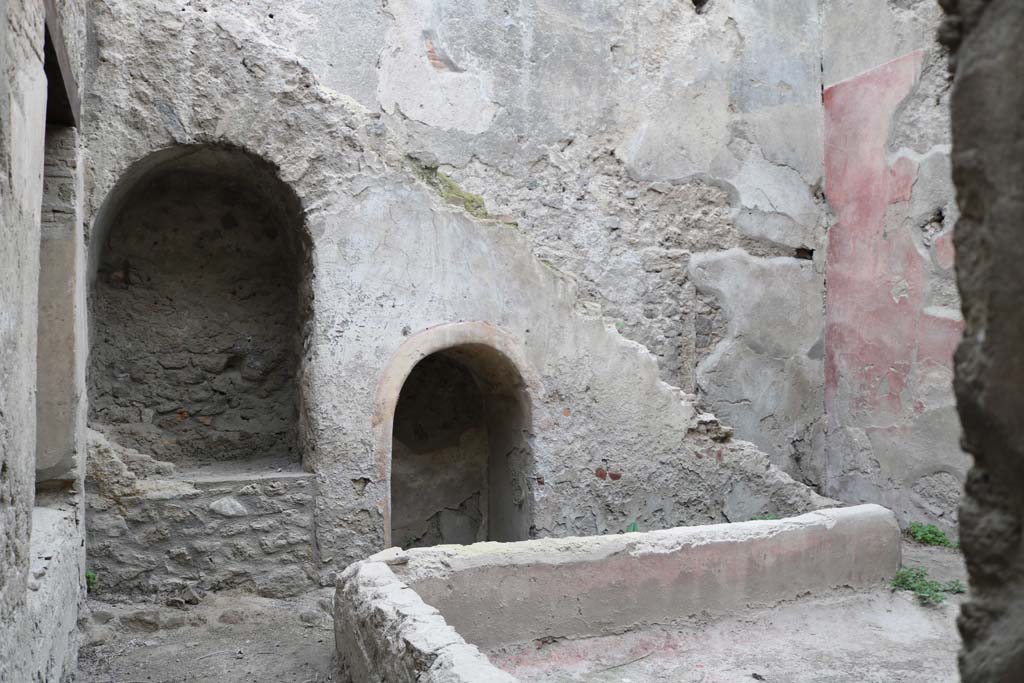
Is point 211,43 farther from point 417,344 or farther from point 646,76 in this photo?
point 646,76

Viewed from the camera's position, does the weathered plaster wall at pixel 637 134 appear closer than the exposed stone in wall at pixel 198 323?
No

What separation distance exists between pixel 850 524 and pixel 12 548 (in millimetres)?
3402

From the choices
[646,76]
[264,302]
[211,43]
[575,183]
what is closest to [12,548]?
[211,43]

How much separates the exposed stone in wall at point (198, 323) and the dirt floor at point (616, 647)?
42.4 inches

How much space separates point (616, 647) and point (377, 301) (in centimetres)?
200

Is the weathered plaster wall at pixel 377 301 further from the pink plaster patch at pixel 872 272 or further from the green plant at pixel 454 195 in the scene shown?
the pink plaster patch at pixel 872 272

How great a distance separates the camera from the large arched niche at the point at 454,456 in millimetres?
5062

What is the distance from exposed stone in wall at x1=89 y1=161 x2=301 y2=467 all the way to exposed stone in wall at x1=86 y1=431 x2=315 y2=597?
1.90 feet

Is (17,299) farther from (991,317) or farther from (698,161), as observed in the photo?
(698,161)

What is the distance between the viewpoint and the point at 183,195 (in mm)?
5012

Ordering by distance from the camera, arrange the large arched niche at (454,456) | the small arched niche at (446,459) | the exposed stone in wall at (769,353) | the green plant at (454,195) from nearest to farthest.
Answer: the green plant at (454,195), the large arched niche at (454,456), the small arched niche at (446,459), the exposed stone in wall at (769,353)

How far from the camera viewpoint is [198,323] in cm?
509

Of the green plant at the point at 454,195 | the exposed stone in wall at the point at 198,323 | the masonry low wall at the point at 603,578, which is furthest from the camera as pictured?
the exposed stone in wall at the point at 198,323

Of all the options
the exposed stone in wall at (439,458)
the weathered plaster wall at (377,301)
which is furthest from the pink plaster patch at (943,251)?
the exposed stone in wall at (439,458)
